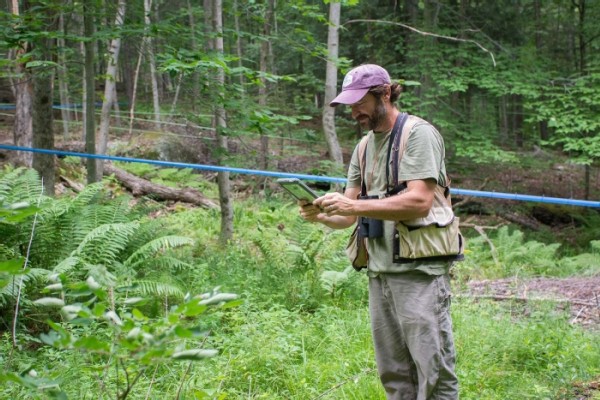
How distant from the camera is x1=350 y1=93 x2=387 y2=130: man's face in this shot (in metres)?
3.06

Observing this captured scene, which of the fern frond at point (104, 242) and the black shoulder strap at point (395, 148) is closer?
the black shoulder strap at point (395, 148)

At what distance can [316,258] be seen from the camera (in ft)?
23.9

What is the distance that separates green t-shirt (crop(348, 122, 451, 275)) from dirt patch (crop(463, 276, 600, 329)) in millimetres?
3160

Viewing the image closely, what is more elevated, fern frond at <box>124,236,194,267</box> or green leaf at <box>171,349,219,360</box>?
green leaf at <box>171,349,219,360</box>

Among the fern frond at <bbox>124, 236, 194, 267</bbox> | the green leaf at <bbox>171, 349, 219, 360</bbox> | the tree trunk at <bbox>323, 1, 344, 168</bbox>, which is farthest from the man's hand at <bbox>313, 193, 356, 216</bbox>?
the tree trunk at <bbox>323, 1, 344, 168</bbox>

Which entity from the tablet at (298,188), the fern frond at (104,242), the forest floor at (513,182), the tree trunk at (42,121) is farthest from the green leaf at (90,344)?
the forest floor at (513,182)

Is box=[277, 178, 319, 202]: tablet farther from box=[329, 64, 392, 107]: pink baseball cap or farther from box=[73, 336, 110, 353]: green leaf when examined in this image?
box=[73, 336, 110, 353]: green leaf

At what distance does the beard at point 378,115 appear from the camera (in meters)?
3.08

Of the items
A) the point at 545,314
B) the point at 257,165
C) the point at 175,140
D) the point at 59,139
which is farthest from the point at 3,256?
the point at 59,139

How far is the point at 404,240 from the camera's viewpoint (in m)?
3.01

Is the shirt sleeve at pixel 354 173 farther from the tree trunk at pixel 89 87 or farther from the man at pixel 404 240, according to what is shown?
the tree trunk at pixel 89 87

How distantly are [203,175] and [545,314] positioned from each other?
11969 mm

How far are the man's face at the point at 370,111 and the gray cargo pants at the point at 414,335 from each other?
31.9 inches

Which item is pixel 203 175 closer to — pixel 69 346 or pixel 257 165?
pixel 257 165
